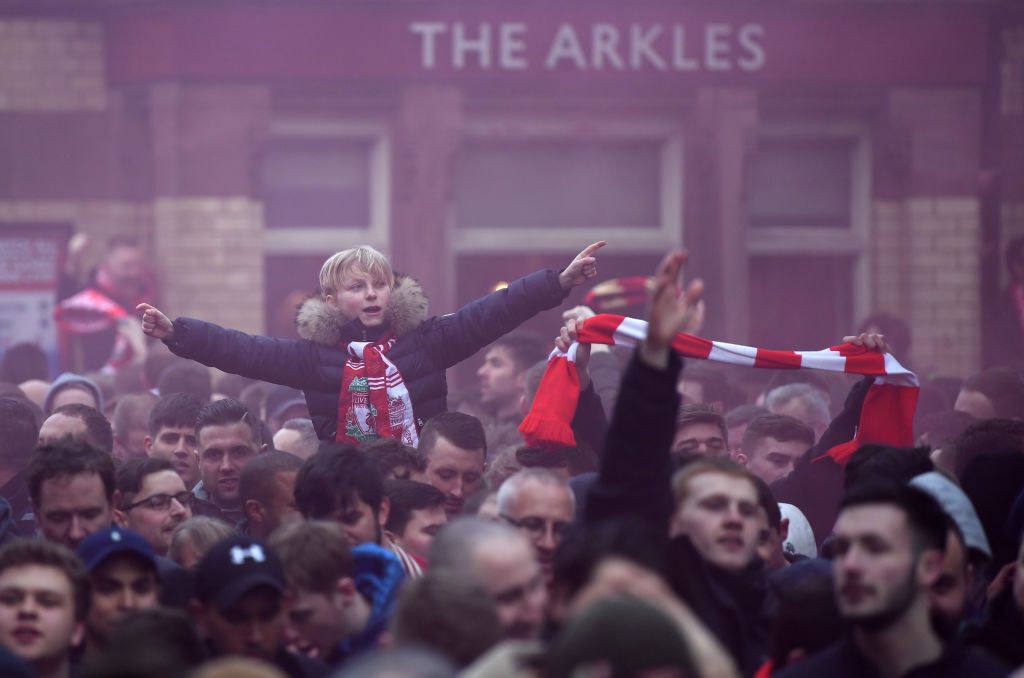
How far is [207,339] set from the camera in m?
7.52

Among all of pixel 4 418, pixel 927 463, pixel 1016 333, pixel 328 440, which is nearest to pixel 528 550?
pixel 927 463

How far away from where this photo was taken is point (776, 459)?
324 inches

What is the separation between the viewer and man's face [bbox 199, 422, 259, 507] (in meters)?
7.73

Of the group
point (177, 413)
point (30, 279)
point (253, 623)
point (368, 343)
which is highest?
point (30, 279)

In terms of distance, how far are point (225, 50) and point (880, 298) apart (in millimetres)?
6155

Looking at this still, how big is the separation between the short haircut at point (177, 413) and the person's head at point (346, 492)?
2.37 meters

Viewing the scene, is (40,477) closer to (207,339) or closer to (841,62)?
(207,339)

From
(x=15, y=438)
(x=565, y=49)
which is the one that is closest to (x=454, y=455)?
(x=15, y=438)

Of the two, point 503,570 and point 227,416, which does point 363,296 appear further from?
point 503,570

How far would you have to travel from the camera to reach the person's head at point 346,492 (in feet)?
19.9

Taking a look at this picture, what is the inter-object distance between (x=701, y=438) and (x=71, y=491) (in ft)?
9.28

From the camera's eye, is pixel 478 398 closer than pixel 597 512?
No

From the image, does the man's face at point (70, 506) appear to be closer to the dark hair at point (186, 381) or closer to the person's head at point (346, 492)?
the person's head at point (346, 492)

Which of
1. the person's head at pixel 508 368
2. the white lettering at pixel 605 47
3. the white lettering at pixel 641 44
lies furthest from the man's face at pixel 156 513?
the white lettering at pixel 641 44
